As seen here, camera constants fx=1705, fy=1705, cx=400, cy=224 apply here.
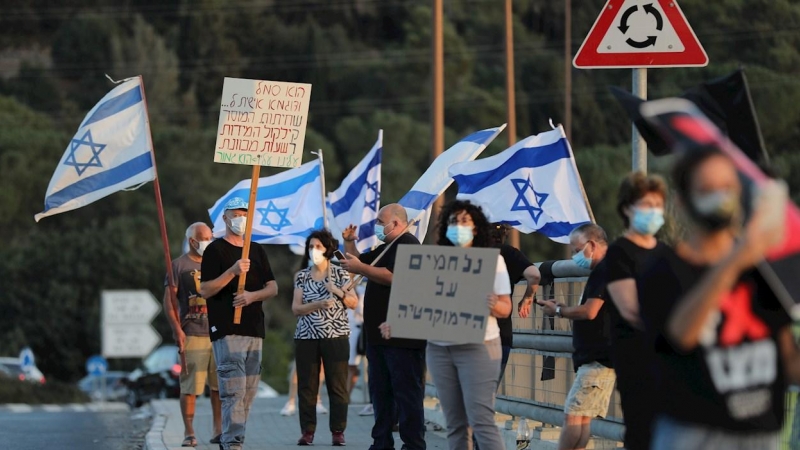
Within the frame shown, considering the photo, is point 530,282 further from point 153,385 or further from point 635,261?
point 153,385

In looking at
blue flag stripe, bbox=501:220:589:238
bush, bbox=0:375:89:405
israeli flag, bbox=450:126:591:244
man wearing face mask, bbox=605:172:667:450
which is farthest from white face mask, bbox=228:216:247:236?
bush, bbox=0:375:89:405

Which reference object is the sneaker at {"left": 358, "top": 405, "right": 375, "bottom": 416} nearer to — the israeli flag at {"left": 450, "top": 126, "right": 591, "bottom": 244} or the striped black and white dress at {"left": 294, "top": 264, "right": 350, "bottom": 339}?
the striped black and white dress at {"left": 294, "top": 264, "right": 350, "bottom": 339}

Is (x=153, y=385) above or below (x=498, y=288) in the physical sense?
below

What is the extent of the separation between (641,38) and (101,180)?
22.6 feet

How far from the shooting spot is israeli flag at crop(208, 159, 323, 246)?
17719mm

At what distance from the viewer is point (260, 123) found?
13.5 metres

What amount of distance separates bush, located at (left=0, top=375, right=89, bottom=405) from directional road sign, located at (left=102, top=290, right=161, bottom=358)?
3.86 metres

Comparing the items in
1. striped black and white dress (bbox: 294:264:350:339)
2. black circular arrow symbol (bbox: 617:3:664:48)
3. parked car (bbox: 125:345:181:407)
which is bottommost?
parked car (bbox: 125:345:181:407)

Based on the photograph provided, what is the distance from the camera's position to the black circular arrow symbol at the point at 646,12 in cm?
989

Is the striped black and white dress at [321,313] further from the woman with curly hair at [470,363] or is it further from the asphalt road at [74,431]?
the woman with curly hair at [470,363]

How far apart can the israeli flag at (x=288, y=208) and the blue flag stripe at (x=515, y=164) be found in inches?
132

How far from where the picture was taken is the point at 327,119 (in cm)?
9781

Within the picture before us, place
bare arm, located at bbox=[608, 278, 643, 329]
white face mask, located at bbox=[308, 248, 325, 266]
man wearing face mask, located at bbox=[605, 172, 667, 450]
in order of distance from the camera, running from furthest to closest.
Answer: white face mask, located at bbox=[308, 248, 325, 266], man wearing face mask, located at bbox=[605, 172, 667, 450], bare arm, located at bbox=[608, 278, 643, 329]

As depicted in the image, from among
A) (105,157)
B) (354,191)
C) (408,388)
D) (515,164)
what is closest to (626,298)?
(408,388)
